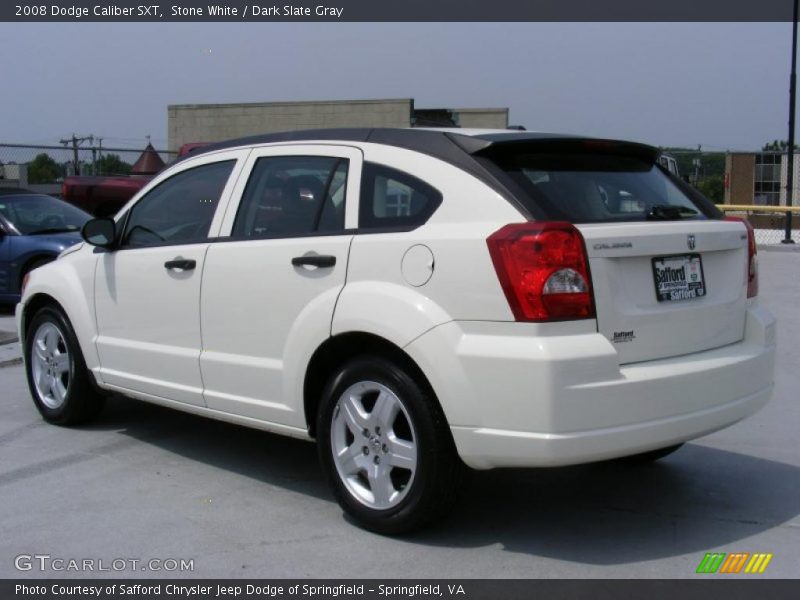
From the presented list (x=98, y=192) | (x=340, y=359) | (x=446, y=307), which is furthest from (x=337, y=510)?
(x=98, y=192)

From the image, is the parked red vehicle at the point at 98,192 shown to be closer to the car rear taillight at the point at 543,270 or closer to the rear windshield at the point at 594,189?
the rear windshield at the point at 594,189

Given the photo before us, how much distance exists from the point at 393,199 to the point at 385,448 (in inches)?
44.2

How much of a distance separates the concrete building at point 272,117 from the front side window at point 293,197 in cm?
3400

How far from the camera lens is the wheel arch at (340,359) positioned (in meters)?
4.11

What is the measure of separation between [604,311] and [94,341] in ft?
11.0

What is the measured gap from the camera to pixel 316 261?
14.7 ft

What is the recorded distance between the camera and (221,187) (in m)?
5.24

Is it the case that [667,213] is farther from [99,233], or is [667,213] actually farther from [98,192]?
[98,192]

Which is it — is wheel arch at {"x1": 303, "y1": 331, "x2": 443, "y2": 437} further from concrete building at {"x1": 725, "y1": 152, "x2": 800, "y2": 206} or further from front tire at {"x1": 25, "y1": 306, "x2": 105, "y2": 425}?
concrete building at {"x1": 725, "y1": 152, "x2": 800, "y2": 206}

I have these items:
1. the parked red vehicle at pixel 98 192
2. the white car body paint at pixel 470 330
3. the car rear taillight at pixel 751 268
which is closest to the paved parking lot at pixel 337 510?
the white car body paint at pixel 470 330

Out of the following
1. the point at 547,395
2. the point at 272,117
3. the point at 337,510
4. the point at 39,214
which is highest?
the point at 272,117

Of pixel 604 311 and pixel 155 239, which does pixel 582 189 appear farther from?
pixel 155 239

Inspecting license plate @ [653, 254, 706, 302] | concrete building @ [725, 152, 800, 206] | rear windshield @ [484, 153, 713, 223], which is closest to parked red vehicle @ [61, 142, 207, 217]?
rear windshield @ [484, 153, 713, 223]
